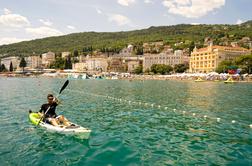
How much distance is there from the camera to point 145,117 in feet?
77.3

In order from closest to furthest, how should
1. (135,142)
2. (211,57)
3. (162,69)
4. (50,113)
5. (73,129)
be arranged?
(135,142), (73,129), (50,113), (211,57), (162,69)

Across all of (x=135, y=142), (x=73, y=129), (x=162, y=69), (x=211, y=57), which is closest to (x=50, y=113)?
(x=73, y=129)

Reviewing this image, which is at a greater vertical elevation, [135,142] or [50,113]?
[50,113]

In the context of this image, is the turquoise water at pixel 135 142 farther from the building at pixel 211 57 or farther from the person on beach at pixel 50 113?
the building at pixel 211 57

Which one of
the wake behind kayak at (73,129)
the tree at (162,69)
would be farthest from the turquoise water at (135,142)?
the tree at (162,69)

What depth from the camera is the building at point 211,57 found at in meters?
153

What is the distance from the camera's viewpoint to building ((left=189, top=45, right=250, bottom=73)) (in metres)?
153

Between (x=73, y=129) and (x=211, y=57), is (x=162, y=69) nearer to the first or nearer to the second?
(x=211, y=57)

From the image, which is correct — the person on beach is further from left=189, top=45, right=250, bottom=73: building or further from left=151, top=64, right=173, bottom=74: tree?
left=151, top=64, right=173, bottom=74: tree

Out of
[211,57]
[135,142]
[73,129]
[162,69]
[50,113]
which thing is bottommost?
[135,142]

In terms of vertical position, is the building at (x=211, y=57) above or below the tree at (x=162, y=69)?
above

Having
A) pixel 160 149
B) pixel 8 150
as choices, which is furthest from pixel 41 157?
pixel 160 149

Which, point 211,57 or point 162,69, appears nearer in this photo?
point 211,57

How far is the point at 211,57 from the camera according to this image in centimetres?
15650
